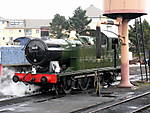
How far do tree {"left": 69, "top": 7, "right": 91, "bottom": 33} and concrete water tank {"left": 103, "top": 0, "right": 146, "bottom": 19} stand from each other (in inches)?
1983

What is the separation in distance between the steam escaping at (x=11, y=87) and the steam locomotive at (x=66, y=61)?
3.79 ft

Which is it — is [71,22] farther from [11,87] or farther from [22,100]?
[22,100]

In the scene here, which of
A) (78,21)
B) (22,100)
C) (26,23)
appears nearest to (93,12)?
(26,23)

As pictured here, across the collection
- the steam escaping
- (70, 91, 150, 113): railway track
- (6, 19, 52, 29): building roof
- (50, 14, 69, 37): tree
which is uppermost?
(6, 19, 52, 29): building roof

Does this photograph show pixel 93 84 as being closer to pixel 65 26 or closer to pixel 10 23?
pixel 65 26

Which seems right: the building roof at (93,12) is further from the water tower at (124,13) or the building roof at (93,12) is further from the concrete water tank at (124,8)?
the concrete water tank at (124,8)

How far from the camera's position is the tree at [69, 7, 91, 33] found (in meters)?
68.5

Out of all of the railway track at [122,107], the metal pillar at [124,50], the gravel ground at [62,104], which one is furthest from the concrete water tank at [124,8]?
the railway track at [122,107]

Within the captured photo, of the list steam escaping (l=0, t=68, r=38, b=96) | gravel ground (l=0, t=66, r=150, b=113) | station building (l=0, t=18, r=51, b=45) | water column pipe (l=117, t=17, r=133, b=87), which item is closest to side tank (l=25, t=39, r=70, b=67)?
Answer: gravel ground (l=0, t=66, r=150, b=113)

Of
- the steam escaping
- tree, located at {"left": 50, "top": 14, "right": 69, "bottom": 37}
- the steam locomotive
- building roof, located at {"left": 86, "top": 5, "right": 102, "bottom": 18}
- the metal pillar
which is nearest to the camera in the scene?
the steam locomotive

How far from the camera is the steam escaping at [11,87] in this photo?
16091 mm

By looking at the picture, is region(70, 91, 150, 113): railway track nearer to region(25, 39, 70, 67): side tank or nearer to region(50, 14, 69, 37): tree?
region(25, 39, 70, 67): side tank

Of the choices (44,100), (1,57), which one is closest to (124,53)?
(44,100)

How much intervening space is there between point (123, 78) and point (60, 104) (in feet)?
21.6
